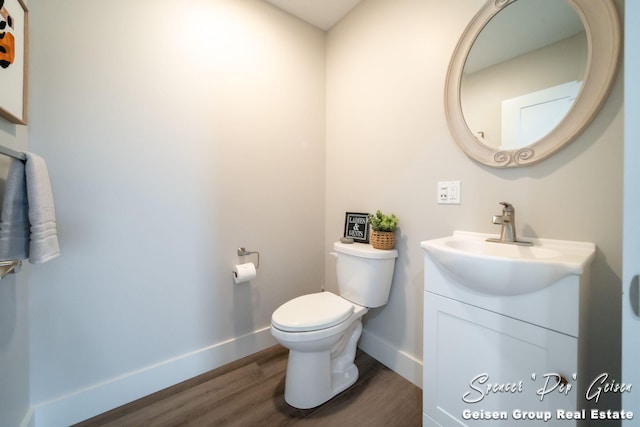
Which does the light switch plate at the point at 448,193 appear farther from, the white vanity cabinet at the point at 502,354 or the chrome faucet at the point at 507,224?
the white vanity cabinet at the point at 502,354

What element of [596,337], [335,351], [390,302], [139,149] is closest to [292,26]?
[139,149]

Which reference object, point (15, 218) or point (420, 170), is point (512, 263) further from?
point (15, 218)

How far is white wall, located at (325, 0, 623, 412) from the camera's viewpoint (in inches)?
34.2

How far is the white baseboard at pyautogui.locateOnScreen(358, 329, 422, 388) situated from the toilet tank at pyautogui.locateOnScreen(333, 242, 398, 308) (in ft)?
1.12

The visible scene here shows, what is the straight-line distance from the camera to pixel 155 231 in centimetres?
137

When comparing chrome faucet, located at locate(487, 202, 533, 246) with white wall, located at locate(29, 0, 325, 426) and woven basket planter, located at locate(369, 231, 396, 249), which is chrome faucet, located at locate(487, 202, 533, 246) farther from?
white wall, located at locate(29, 0, 325, 426)

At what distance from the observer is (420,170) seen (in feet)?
4.60

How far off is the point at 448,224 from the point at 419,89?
776 mm

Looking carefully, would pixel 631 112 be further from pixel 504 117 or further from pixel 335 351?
pixel 335 351

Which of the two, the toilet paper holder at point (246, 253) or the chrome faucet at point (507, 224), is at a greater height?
the chrome faucet at point (507, 224)

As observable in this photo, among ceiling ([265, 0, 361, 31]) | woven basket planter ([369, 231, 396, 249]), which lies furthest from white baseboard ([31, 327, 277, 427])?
ceiling ([265, 0, 361, 31])

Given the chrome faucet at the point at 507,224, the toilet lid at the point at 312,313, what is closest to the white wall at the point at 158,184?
the toilet lid at the point at 312,313

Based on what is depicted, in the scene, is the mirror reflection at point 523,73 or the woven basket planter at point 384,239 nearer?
the mirror reflection at point 523,73

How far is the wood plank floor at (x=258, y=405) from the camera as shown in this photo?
3.92 feet
